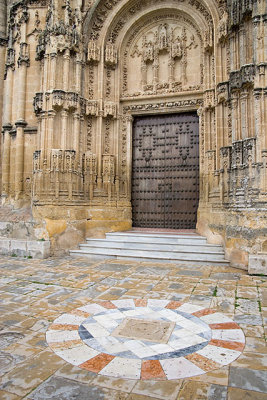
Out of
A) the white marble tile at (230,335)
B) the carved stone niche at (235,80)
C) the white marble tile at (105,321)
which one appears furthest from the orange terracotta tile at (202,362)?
the carved stone niche at (235,80)

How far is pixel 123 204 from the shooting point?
8.72 m

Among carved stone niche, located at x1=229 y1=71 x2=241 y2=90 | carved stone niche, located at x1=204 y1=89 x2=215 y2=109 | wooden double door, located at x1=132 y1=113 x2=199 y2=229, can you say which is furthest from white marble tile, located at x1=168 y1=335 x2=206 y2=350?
carved stone niche, located at x1=204 y1=89 x2=215 y2=109

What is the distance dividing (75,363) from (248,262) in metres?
4.16

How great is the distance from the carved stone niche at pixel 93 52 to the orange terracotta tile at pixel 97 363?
8171 millimetres

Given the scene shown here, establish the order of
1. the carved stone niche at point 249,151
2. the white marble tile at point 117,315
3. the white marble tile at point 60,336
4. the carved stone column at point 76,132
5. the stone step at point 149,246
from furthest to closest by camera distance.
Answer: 1. the carved stone column at point 76,132
2. the stone step at point 149,246
3. the carved stone niche at point 249,151
4. the white marble tile at point 117,315
5. the white marble tile at point 60,336

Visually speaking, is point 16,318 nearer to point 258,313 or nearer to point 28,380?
point 28,380

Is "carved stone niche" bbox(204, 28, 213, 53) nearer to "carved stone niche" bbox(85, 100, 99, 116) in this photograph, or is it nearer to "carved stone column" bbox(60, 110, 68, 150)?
"carved stone niche" bbox(85, 100, 99, 116)

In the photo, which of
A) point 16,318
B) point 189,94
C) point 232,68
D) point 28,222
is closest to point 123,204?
point 28,222

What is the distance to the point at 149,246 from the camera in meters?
7.12

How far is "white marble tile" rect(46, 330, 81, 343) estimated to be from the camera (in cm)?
281

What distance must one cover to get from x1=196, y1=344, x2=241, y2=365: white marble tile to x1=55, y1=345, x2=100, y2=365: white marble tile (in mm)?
952

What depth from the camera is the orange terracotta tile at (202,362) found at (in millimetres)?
2317

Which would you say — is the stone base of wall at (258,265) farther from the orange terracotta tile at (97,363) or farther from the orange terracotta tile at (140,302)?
the orange terracotta tile at (97,363)

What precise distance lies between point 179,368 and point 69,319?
1473 mm
